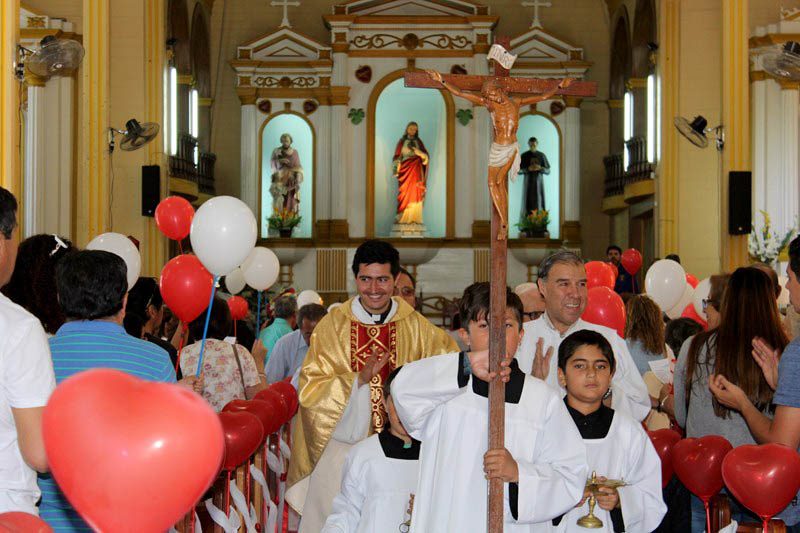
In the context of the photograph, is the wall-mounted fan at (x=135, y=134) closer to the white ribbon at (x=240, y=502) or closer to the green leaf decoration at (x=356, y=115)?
the green leaf decoration at (x=356, y=115)

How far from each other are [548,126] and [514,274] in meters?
2.87

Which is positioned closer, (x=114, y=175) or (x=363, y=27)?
(x=114, y=175)

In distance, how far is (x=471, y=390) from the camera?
Result: 148 inches

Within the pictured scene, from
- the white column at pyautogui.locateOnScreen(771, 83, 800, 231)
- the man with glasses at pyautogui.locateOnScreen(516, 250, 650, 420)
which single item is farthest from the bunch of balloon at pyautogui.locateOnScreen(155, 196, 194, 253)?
the white column at pyautogui.locateOnScreen(771, 83, 800, 231)

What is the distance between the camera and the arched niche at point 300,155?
65.4 feet

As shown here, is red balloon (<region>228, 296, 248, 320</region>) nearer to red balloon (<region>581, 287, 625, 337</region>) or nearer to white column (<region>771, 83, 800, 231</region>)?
red balloon (<region>581, 287, 625, 337</region>)

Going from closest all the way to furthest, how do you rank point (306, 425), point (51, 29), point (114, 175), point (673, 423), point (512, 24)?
point (306, 425) → point (673, 423) → point (51, 29) → point (114, 175) → point (512, 24)

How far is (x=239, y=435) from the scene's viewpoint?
4801 millimetres

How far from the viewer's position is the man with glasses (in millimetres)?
5000

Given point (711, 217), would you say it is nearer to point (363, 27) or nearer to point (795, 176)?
point (795, 176)

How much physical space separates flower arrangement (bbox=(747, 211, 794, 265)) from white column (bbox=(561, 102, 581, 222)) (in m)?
6.80

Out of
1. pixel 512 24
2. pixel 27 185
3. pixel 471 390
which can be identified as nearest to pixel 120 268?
pixel 471 390

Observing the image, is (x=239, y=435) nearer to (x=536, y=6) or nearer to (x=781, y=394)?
A: (x=781, y=394)

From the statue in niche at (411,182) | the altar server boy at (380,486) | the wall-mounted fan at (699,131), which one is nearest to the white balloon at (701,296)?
the altar server boy at (380,486)
